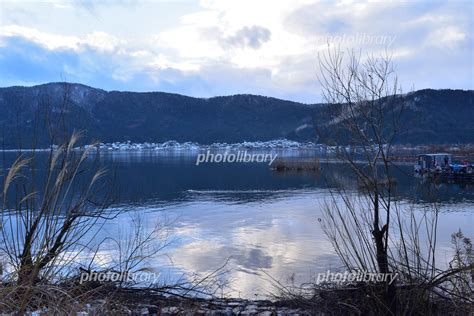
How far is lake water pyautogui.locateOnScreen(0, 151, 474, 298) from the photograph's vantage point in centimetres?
1126

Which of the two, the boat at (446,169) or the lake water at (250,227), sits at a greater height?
the boat at (446,169)

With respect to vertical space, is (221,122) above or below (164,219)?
above

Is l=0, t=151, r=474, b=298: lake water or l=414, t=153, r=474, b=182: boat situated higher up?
l=414, t=153, r=474, b=182: boat

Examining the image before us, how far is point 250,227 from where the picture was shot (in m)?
18.6

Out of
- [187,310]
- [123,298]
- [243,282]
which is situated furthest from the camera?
[243,282]

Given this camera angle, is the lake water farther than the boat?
No

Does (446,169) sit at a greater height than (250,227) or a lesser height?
greater

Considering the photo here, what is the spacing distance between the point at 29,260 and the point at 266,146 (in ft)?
407

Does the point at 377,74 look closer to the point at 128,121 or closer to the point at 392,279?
the point at 392,279

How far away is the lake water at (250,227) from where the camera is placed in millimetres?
11258

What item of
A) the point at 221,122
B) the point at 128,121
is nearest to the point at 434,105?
the point at 221,122

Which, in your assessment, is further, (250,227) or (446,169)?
(446,169)

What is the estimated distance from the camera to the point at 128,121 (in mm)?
157125

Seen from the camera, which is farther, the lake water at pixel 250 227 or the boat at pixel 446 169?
the boat at pixel 446 169
